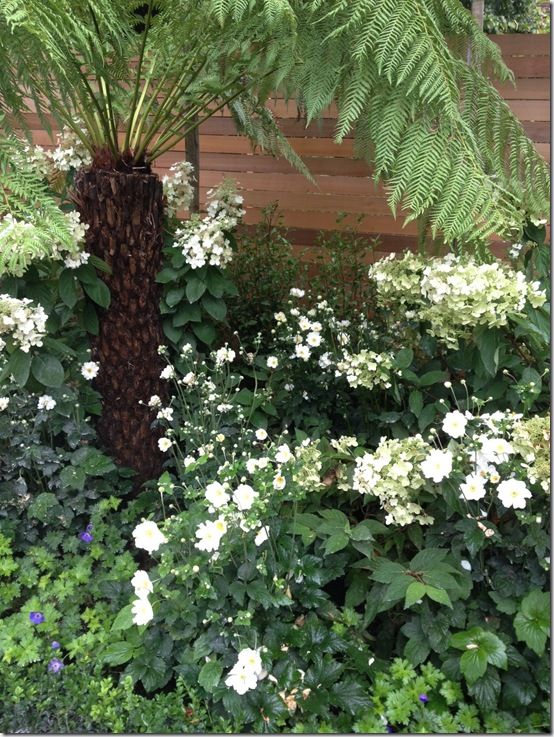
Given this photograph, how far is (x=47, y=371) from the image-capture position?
179 centimetres

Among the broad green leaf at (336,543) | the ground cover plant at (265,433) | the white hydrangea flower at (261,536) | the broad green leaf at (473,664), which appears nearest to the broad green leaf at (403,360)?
the ground cover plant at (265,433)

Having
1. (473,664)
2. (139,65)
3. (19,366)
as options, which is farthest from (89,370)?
(473,664)

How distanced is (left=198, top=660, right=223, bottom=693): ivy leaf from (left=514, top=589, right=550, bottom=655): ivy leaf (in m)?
0.62

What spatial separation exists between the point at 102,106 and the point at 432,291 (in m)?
1.10

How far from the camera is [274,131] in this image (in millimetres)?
2408

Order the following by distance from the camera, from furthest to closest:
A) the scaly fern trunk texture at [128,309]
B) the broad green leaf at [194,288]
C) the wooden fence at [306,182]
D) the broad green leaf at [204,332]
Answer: the wooden fence at [306,182] → the broad green leaf at [204,332] → the broad green leaf at [194,288] → the scaly fern trunk texture at [128,309]

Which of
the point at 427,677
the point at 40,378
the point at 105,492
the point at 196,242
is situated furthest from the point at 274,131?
the point at 427,677

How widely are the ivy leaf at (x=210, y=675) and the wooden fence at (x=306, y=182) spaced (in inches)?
83.8

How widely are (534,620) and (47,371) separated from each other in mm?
1360

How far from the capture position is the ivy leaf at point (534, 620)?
131cm

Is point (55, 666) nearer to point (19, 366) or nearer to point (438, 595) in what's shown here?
point (19, 366)

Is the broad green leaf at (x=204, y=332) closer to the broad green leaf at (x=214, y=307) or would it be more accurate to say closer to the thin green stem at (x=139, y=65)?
the broad green leaf at (x=214, y=307)

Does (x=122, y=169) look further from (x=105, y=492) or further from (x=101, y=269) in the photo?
(x=105, y=492)

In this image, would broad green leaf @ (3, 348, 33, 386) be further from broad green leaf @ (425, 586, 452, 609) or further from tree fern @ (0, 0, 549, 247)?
broad green leaf @ (425, 586, 452, 609)
